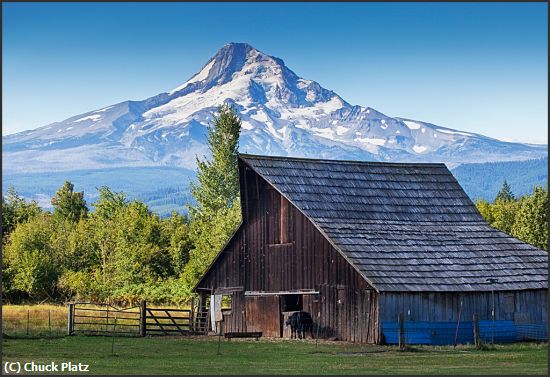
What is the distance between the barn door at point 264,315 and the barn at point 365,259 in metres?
0.05

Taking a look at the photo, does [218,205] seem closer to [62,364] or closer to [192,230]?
[192,230]

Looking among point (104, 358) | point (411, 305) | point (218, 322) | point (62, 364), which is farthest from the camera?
point (218, 322)

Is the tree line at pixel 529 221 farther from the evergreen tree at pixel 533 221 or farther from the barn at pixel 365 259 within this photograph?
the barn at pixel 365 259

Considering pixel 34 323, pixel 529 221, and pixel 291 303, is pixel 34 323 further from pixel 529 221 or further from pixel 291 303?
pixel 529 221

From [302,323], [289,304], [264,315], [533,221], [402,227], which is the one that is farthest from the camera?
[533,221]

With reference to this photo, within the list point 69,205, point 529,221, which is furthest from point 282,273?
point 69,205

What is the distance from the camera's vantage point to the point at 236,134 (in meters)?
107

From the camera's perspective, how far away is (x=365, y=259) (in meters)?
42.8

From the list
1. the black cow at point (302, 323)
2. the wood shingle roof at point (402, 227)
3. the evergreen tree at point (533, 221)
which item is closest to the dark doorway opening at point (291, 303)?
the black cow at point (302, 323)

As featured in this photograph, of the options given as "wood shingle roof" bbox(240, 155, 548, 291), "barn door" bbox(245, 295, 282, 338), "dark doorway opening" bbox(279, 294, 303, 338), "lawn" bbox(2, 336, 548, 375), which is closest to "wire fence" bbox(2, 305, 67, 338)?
"lawn" bbox(2, 336, 548, 375)

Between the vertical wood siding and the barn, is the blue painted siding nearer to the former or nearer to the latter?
the barn

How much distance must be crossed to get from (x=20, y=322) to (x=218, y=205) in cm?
5348

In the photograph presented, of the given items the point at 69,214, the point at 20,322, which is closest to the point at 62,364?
the point at 20,322

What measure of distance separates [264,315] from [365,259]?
6444 mm
